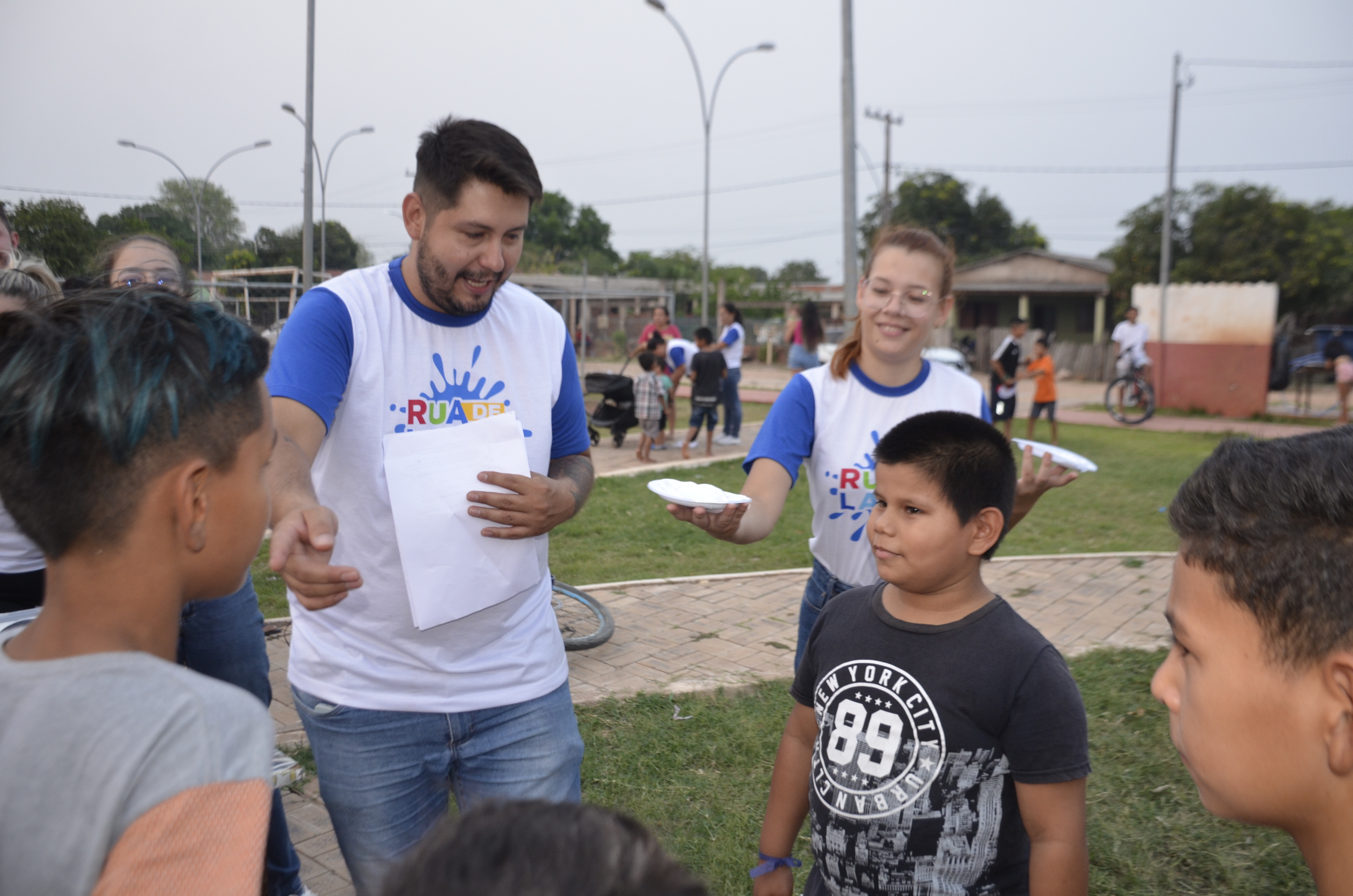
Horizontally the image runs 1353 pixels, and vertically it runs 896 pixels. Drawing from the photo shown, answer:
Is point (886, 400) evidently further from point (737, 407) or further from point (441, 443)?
point (737, 407)

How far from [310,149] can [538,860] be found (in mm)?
17280

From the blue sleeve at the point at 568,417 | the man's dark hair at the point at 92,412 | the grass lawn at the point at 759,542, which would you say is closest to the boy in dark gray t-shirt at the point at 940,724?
the blue sleeve at the point at 568,417

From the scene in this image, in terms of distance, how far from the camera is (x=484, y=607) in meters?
2.25

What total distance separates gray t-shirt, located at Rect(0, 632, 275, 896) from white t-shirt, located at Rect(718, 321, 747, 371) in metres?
13.2

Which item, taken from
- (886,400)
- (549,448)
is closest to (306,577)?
(549,448)

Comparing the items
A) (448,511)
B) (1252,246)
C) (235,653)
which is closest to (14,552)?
(235,653)

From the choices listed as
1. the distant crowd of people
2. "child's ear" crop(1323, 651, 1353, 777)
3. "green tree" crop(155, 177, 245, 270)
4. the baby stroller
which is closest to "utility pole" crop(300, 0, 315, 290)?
the baby stroller

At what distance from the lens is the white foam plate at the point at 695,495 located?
7.84ft

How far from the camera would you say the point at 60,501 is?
1274 millimetres

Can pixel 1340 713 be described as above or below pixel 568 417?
below

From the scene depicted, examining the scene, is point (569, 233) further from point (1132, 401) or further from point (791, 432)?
point (791, 432)

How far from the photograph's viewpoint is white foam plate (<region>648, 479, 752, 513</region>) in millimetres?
2389

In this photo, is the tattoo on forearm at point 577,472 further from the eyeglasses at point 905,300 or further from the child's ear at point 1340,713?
the child's ear at point 1340,713

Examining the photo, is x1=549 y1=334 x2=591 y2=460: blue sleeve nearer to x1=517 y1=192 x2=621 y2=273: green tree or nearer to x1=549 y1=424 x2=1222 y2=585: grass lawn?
x1=549 y1=424 x2=1222 y2=585: grass lawn
